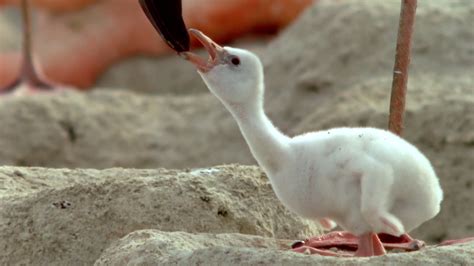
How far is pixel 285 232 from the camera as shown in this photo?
12.2 feet

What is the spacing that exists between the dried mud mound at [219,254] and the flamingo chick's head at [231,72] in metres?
0.33

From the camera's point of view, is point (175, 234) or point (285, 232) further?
point (285, 232)

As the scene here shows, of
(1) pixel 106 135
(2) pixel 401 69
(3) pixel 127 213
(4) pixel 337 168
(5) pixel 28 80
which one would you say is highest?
(2) pixel 401 69

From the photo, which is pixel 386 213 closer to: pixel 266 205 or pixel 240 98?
pixel 240 98

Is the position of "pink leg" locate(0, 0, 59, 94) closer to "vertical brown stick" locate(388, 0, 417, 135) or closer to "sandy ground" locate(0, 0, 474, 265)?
"sandy ground" locate(0, 0, 474, 265)

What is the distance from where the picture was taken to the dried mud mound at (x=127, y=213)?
3463mm

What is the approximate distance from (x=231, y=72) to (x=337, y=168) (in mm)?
327

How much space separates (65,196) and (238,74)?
61cm

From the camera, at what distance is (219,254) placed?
2936 millimetres

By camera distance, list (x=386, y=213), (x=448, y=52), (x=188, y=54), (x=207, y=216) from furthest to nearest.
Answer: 1. (x=448, y=52)
2. (x=207, y=216)
3. (x=188, y=54)
4. (x=386, y=213)

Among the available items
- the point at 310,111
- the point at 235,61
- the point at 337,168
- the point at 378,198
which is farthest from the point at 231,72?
the point at 310,111

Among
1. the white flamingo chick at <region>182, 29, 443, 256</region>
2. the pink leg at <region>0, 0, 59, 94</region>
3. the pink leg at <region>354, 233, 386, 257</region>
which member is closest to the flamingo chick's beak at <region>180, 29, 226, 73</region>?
the white flamingo chick at <region>182, 29, 443, 256</region>

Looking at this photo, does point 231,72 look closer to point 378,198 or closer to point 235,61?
point 235,61

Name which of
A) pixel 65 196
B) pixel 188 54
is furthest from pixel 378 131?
pixel 65 196
